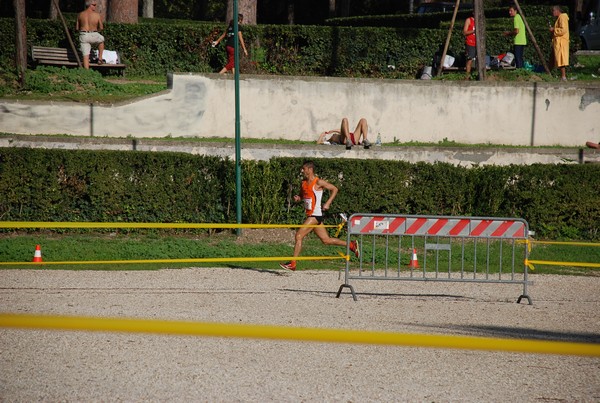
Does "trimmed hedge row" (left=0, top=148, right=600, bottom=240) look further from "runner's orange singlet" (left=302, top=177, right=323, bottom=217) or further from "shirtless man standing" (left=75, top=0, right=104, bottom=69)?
"shirtless man standing" (left=75, top=0, right=104, bottom=69)

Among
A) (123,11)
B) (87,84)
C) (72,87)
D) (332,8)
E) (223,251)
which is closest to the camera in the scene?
(223,251)

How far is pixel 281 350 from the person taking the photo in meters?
10.2

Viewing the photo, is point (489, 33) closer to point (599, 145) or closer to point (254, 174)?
point (599, 145)

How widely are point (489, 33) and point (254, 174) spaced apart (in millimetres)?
12664

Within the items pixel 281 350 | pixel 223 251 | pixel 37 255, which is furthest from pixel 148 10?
pixel 281 350

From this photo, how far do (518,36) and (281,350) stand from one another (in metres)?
18.8

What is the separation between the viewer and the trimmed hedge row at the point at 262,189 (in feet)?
61.3

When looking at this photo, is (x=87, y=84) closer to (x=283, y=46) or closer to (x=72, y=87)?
(x=72, y=87)

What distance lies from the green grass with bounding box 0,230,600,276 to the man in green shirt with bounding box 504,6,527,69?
9579 mm

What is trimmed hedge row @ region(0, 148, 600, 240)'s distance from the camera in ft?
61.3

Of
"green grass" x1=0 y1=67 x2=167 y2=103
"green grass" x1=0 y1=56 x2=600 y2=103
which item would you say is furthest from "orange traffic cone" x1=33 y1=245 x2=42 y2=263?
"green grass" x1=0 y1=67 x2=167 y2=103

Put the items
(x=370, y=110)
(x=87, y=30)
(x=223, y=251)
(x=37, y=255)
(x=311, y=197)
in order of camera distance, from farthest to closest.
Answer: (x=87, y=30) < (x=370, y=110) < (x=223, y=251) < (x=37, y=255) < (x=311, y=197)

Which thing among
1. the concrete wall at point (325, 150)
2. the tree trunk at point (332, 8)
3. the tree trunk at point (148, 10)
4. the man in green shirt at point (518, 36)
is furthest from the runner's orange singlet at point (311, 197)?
the tree trunk at point (148, 10)

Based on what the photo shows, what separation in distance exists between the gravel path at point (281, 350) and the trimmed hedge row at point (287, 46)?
44.5 feet
